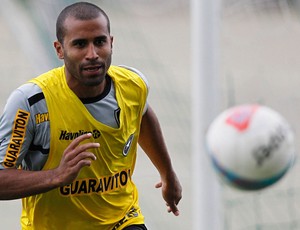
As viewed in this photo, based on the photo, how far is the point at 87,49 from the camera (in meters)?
4.71

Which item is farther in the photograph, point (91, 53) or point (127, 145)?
point (127, 145)

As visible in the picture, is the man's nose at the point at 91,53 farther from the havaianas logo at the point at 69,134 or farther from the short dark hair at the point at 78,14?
the havaianas logo at the point at 69,134

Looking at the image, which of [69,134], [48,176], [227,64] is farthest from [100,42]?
[227,64]

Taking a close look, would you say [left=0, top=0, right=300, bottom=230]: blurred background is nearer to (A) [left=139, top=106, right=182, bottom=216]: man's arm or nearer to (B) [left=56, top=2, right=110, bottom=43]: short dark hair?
(A) [left=139, top=106, right=182, bottom=216]: man's arm

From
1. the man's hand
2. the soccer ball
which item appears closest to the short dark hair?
the soccer ball

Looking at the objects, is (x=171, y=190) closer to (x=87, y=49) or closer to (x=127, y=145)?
(x=127, y=145)

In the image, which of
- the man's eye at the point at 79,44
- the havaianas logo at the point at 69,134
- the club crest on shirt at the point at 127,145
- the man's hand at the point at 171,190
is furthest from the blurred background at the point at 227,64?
the man's eye at the point at 79,44

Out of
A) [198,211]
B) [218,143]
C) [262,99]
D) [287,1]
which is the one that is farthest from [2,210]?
[218,143]

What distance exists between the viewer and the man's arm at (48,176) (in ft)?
14.8

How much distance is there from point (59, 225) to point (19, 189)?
45 centimetres

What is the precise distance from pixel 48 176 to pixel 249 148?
0.99 meters

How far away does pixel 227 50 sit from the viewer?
23.9 feet

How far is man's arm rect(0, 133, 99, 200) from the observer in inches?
177

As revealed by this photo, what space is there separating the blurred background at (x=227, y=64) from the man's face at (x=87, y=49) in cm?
191
